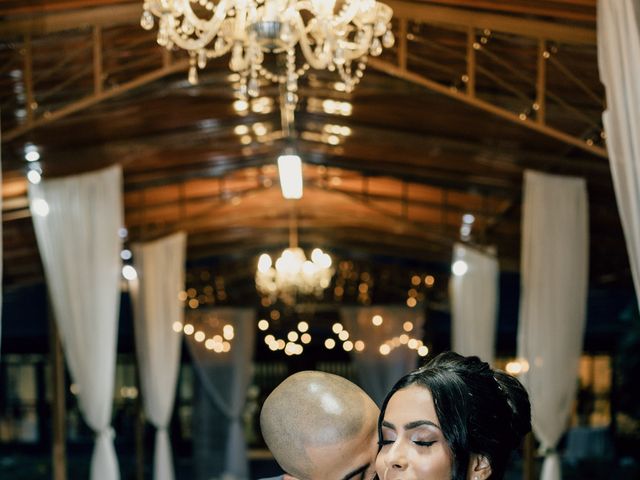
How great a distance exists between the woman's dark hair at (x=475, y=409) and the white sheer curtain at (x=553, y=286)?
8.26 metres

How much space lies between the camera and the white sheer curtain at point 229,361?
21281 mm

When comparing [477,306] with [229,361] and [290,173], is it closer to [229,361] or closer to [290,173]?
[290,173]

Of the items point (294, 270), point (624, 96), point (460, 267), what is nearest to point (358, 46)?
point (624, 96)

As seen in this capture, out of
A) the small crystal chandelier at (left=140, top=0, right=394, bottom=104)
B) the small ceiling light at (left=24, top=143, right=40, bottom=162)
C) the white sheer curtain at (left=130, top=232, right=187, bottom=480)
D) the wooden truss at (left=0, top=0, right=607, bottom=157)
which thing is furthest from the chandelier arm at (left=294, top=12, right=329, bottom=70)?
the white sheer curtain at (left=130, top=232, right=187, bottom=480)

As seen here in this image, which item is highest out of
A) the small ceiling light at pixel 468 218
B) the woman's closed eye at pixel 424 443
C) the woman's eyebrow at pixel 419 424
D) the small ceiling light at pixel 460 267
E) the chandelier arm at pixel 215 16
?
the small ceiling light at pixel 468 218

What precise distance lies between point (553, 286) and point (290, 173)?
280 centimetres

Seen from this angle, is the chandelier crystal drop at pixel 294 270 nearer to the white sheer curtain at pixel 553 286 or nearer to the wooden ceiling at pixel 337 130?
the wooden ceiling at pixel 337 130

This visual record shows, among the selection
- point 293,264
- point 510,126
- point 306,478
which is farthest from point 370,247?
point 306,478

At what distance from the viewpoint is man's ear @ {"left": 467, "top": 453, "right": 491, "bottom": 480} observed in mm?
1535

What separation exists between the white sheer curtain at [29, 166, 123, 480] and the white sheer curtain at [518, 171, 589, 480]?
3612 mm

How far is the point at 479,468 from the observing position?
1538 mm

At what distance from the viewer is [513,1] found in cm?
746

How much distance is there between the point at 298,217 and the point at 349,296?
2.91 m

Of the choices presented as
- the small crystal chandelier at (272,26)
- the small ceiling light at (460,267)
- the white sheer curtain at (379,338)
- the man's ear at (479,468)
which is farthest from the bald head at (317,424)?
the white sheer curtain at (379,338)
